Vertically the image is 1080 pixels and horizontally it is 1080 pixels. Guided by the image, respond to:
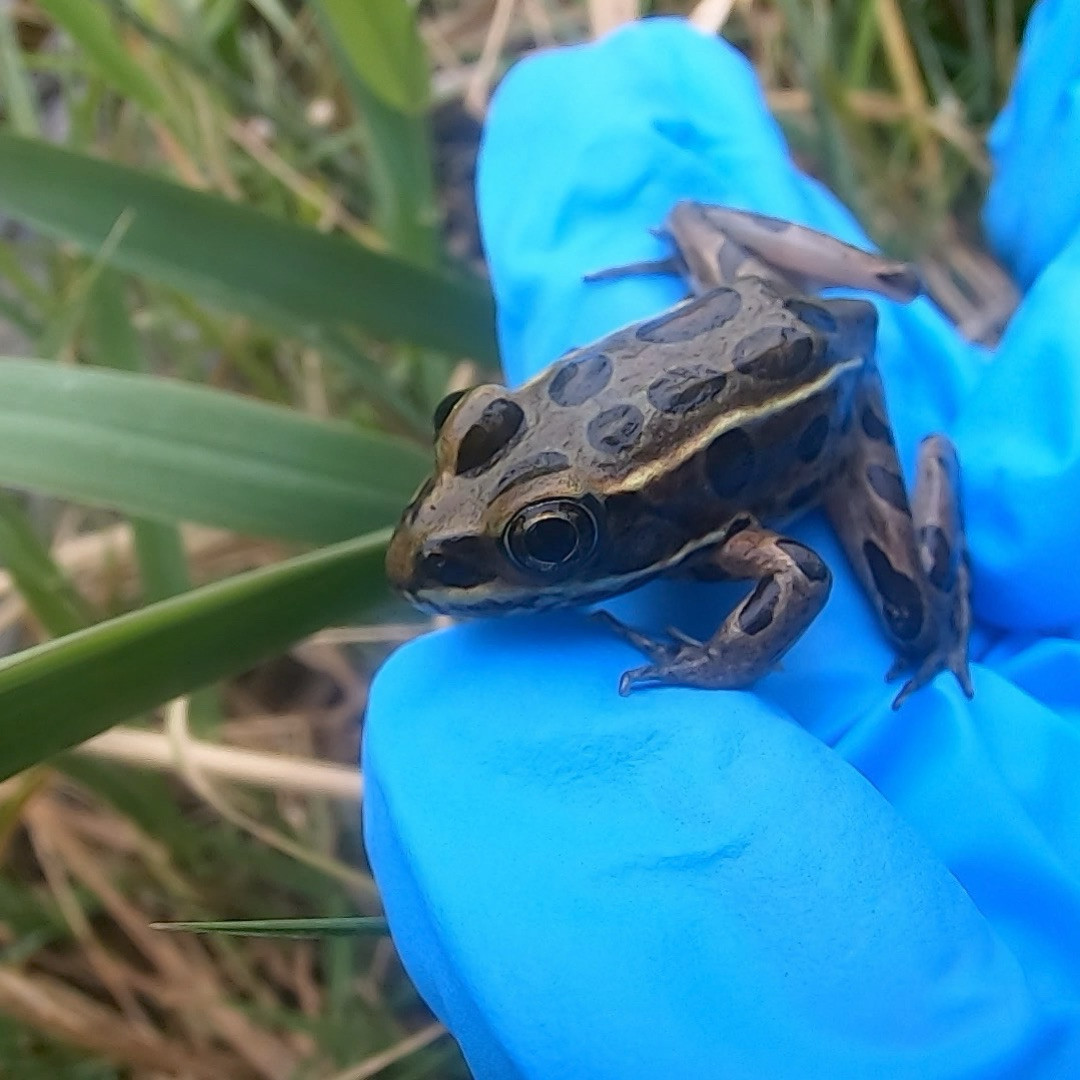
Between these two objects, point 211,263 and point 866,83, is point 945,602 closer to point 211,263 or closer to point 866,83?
point 211,263

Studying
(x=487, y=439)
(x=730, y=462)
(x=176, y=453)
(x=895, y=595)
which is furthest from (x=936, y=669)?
(x=176, y=453)

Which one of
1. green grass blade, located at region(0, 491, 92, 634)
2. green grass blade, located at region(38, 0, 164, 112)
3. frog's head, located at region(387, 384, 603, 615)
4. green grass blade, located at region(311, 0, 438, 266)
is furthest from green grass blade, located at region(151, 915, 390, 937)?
green grass blade, located at region(38, 0, 164, 112)

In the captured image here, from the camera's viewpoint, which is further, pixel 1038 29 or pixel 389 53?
pixel 1038 29

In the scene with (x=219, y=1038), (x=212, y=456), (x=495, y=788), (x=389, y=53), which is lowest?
(x=219, y=1038)

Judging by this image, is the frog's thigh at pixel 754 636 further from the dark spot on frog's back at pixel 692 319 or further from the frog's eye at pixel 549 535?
the dark spot on frog's back at pixel 692 319

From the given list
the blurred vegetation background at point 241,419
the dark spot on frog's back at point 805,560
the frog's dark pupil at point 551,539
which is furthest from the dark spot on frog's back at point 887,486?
the blurred vegetation background at point 241,419


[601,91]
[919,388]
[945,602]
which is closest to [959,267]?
[919,388]

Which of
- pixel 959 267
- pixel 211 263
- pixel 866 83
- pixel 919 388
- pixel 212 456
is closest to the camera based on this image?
pixel 212 456

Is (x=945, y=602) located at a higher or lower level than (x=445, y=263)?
lower
